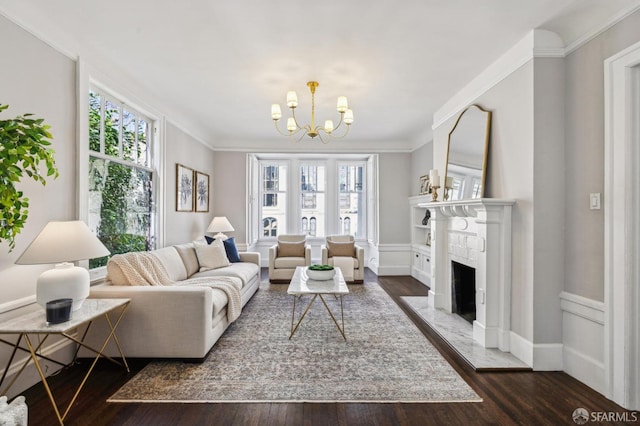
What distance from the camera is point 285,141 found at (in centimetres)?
596

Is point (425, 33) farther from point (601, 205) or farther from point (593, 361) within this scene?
point (593, 361)

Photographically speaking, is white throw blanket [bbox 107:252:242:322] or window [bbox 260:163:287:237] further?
window [bbox 260:163:287:237]

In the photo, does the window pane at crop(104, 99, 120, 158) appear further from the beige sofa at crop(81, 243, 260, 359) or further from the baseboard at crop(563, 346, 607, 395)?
the baseboard at crop(563, 346, 607, 395)

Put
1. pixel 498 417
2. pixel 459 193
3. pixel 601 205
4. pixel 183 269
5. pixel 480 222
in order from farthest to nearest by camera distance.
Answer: pixel 183 269
pixel 459 193
pixel 480 222
pixel 601 205
pixel 498 417

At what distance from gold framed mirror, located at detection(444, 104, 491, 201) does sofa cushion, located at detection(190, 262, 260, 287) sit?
106 inches

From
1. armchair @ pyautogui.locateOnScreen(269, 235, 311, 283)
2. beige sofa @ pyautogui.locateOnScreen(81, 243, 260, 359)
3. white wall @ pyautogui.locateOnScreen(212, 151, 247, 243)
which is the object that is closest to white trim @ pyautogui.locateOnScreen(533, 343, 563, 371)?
beige sofa @ pyautogui.locateOnScreen(81, 243, 260, 359)

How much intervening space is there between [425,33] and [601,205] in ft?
5.93

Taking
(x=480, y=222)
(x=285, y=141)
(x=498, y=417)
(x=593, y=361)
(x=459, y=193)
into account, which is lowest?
(x=498, y=417)

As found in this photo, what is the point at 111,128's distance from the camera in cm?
315

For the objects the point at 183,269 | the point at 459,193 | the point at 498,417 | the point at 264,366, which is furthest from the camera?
the point at 183,269

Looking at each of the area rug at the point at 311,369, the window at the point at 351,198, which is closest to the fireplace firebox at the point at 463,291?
the area rug at the point at 311,369

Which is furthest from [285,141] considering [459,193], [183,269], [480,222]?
[480,222]

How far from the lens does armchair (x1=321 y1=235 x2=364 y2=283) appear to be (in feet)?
17.1

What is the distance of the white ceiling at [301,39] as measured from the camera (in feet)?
6.95
